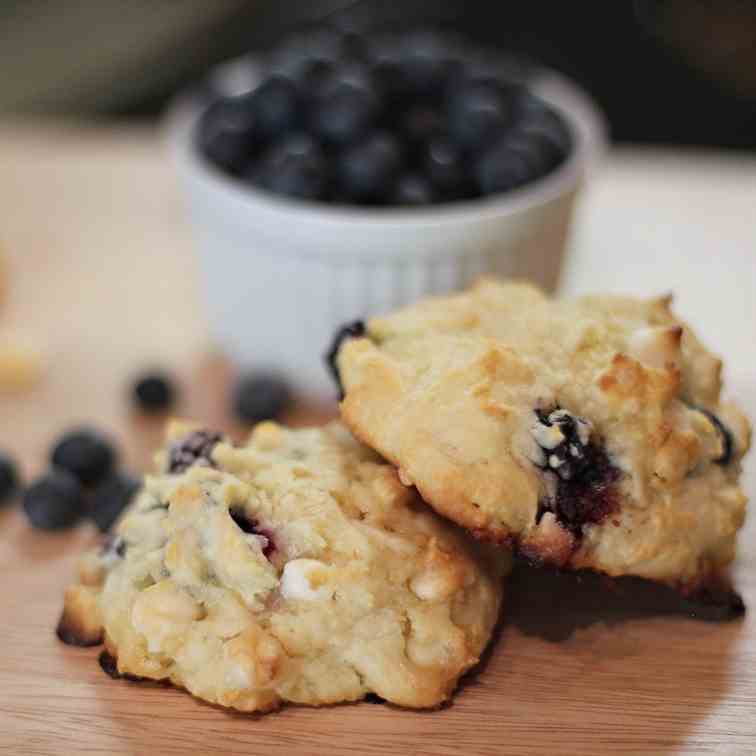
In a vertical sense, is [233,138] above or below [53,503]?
above

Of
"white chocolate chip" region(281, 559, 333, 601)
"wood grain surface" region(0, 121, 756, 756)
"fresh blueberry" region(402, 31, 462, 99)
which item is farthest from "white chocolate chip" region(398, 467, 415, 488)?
"fresh blueberry" region(402, 31, 462, 99)

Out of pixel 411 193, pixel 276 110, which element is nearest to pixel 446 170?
pixel 411 193

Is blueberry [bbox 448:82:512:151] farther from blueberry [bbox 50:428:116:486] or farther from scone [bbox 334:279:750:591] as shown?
blueberry [bbox 50:428:116:486]

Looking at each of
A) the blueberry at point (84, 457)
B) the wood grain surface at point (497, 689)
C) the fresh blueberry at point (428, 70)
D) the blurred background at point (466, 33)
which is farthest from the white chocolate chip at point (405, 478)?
the blurred background at point (466, 33)

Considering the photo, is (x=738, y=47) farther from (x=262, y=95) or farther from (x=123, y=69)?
(x=262, y=95)

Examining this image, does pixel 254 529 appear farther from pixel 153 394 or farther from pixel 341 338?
pixel 153 394

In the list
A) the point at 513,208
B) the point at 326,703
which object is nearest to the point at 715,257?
the point at 513,208
